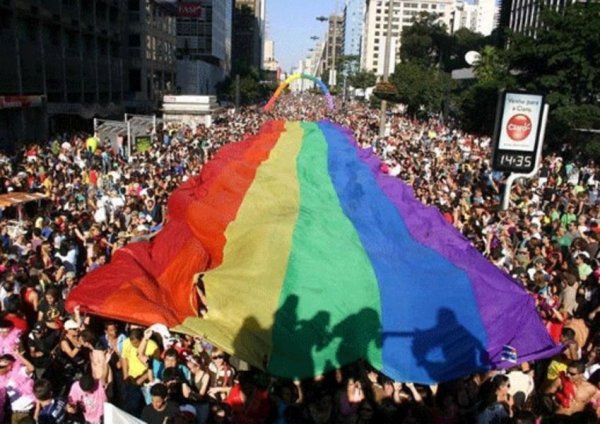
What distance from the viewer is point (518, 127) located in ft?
44.9

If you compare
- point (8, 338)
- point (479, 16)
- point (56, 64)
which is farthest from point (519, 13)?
point (479, 16)

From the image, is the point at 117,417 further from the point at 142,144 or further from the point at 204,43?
the point at 204,43

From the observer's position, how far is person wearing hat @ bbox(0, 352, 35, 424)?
18.4 feet

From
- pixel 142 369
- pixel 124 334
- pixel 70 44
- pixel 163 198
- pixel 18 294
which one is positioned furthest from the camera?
pixel 70 44

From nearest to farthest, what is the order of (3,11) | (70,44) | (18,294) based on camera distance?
(18,294) → (3,11) → (70,44)

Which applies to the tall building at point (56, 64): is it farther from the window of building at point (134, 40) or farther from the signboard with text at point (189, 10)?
the signboard with text at point (189, 10)

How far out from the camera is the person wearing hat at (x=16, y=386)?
5594mm

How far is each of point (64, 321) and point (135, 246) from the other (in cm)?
162

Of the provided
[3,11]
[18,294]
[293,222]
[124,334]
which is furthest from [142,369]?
[3,11]

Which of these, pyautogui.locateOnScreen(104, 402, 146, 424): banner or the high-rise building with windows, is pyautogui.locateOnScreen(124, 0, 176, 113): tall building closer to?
the high-rise building with windows

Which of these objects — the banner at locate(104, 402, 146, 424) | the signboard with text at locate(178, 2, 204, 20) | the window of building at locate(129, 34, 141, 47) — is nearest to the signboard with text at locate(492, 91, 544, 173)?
the banner at locate(104, 402, 146, 424)

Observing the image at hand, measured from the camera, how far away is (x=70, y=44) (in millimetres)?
39250

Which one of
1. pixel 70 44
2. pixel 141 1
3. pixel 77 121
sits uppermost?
pixel 141 1

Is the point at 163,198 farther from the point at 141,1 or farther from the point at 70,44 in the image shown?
the point at 141,1
